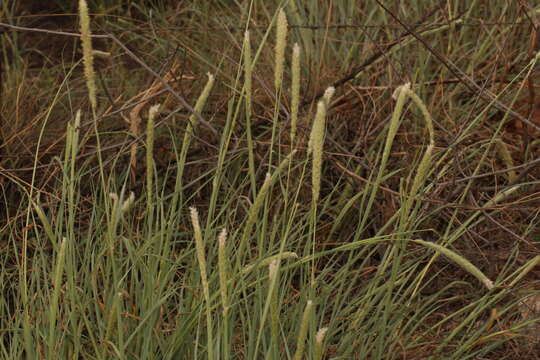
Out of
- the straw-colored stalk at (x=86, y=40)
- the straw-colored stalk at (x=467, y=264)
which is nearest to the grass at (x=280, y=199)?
the straw-colored stalk at (x=86, y=40)

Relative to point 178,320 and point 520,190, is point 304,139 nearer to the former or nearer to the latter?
point 520,190

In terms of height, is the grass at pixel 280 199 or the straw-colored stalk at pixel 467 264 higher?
→ the straw-colored stalk at pixel 467 264

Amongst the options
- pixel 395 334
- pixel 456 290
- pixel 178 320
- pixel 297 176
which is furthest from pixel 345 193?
pixel 178 320

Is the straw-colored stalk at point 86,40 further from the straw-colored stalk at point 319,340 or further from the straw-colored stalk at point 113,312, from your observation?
the straw-colored stalk at point 319,340

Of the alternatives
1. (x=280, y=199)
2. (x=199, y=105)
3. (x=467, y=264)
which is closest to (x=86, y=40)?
(x=199, y=105)

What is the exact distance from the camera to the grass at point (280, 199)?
4.61ft

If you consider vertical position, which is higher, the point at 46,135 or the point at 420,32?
the point at 420,32

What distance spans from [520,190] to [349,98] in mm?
583

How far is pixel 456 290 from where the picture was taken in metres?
2.05

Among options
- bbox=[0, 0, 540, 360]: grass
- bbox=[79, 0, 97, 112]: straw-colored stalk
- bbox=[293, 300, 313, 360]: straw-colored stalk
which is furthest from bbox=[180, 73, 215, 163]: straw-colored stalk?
bbox=[293, 300, 313, 360]: straw-colored stalk

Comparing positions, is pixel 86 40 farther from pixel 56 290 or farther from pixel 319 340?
pixel 319 340

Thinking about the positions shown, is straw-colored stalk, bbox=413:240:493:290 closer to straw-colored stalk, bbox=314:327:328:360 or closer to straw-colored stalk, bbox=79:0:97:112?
straw-colored stalk, bbox=314:327:328:360

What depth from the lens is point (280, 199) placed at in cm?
209

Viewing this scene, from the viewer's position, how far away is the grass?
4.61ft
